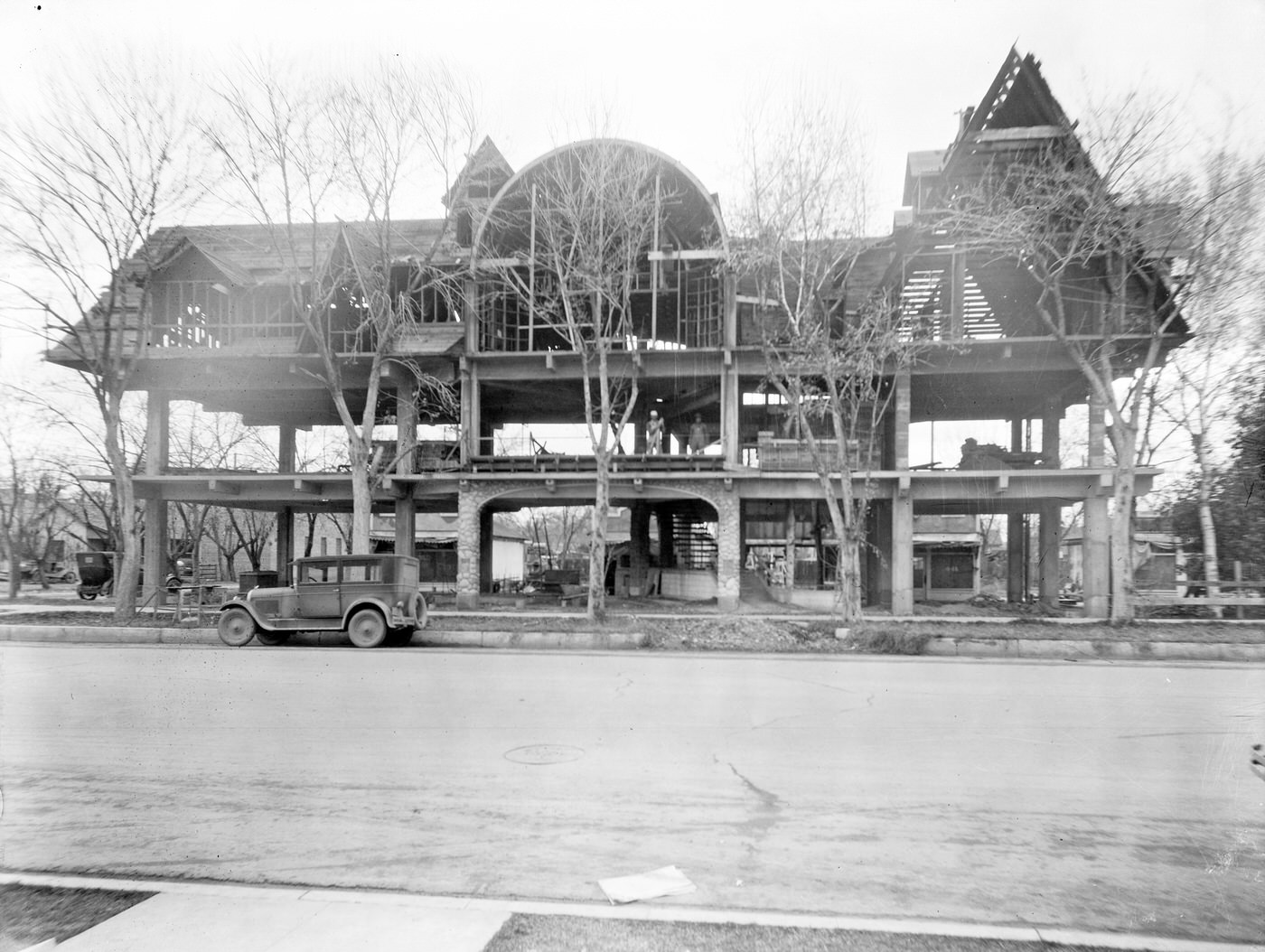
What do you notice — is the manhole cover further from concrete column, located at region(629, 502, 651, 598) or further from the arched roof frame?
concrete column, located at region(629, 502, 651, 598)

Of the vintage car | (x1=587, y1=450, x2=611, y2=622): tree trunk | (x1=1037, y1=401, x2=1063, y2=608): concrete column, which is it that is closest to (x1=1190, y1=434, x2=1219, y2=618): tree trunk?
(x1=1037, y1=401, x2=1063, y2=608): concrete column

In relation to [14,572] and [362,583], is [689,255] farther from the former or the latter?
[14,572]

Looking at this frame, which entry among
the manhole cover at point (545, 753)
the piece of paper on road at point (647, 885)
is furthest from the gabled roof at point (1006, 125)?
the piece of paper on road at point (647, 885)

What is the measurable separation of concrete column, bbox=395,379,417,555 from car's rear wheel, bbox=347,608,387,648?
10001 mm

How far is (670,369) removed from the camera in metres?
25.0

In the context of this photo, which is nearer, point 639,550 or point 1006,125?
point 1006,125

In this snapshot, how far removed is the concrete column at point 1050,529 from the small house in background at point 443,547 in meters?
22.8

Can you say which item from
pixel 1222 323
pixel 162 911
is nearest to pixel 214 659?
pixel 162 911

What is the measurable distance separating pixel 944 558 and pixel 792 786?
34.4m

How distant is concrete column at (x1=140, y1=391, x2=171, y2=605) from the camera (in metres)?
26.5

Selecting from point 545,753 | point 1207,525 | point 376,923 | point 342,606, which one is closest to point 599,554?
point 342,606

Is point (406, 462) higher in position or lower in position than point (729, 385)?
lower

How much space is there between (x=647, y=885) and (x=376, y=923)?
4.71ft

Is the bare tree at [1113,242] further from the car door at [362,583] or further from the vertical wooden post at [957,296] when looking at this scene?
the car door at [362,583]
